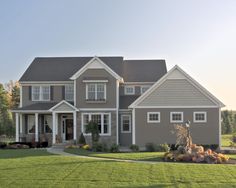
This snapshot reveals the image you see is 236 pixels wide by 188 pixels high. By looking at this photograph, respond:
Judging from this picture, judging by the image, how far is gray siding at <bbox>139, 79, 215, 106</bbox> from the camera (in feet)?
106

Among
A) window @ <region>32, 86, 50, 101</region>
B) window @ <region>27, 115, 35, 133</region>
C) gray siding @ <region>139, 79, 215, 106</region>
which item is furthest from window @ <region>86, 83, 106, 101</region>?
window @ <region>27, 115, 35, 133</region>

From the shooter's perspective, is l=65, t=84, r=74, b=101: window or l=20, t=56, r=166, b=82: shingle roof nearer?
l=65, t=84, r=74, b=101: window

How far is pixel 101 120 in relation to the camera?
115 feet

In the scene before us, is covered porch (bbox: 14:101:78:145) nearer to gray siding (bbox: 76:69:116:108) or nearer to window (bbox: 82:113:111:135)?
window (bbox: 82:113:111:135)

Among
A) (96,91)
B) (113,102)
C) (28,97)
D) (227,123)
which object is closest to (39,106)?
(28,97)

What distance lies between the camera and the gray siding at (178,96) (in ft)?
106

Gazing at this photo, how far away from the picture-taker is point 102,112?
35000 mm

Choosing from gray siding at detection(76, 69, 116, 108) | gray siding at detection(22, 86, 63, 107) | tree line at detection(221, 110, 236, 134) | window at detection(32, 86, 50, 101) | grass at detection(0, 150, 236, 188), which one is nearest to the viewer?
grass at detection(0, 150, 236, 188)

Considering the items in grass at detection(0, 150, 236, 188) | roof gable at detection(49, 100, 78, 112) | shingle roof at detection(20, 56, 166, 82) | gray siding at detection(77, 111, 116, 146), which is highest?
shingle roof at detection(20, 56, 166, 82)

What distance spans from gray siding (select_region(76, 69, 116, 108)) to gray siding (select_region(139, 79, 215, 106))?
3824mm

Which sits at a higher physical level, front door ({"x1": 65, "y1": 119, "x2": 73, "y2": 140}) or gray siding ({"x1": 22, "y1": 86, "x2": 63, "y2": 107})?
gray siding ({"x1": 22, "y1": 86, "x2": 63, "y2": 107})

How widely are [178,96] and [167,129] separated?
2943mm

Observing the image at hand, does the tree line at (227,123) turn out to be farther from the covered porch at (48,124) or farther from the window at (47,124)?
the window at (47,124)

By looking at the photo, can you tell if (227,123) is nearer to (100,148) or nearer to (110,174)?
(100,148)
